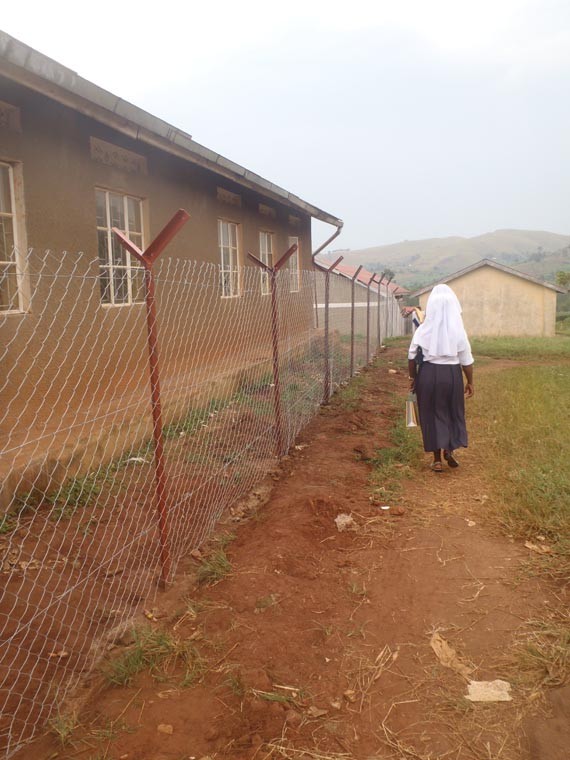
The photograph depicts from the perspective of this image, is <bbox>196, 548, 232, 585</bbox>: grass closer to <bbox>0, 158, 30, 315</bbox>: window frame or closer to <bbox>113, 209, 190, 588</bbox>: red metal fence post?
<bbox>113, 209, 190, 588</bbox>: red metal fence post

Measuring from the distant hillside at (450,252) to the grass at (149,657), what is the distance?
111 metres

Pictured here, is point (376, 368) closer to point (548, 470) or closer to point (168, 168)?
point (168, 168)

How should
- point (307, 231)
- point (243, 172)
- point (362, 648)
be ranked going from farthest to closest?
point (307, 231) < point (243, 172) < point (362, 648)

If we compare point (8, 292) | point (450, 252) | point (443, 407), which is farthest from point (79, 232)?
point (450, 252)

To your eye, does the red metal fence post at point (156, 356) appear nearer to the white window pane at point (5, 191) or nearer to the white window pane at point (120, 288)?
the white window pane at point (5, 191)

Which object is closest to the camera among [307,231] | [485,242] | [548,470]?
[548,470]

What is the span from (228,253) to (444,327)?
210 inches

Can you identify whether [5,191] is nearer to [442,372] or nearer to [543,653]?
[442,372]

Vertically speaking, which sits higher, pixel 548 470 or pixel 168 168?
pixel 168 168

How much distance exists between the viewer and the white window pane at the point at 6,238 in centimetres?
503

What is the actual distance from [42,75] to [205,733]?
4.23m

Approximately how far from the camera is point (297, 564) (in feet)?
11.8

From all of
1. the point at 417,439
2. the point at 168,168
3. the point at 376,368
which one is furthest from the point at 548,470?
the point at 376,368

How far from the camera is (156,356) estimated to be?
310 centimetres
